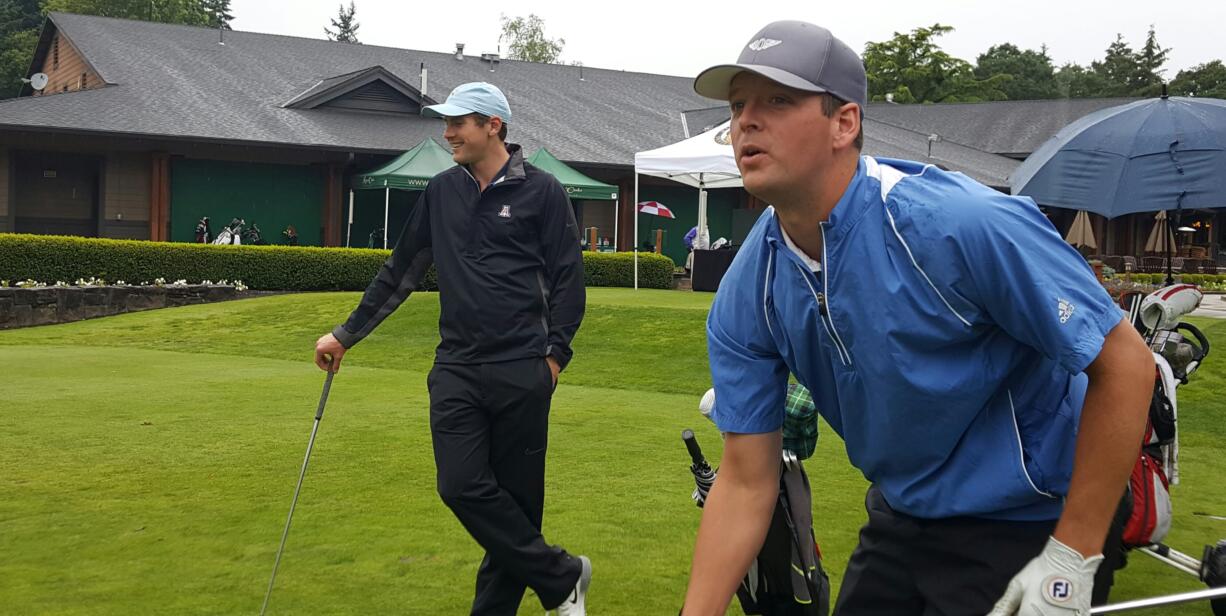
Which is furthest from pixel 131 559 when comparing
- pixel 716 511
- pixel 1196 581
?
pixel 1196 581

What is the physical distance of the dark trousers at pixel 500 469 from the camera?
5.02 metres

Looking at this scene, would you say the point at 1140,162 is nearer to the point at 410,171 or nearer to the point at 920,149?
the point at 410,171

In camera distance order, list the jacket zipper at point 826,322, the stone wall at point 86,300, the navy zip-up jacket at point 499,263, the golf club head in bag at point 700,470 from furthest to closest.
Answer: the stone wall at point 86,300, the navy zip-up jacket at point 499,263, the golf club head in bag at point 700,470, the jacket zipper at point 826,322

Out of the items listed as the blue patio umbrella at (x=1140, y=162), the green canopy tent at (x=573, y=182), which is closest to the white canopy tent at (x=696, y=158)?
the green canopy tent at (x=573, y=182)

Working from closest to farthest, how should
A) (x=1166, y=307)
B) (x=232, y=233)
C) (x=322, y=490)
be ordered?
1. (x=1166, y=307)
2. (x=322, y=490)
3. (x=232, y=233)

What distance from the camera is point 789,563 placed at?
4.28 m

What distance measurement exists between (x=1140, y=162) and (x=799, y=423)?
19.2 feet

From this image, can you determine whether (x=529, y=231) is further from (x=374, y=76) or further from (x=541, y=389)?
(x=374, y=76)

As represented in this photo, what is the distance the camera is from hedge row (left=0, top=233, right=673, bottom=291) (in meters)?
22.8

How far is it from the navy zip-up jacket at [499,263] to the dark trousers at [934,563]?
8.27 ft

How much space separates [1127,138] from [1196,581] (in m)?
3.88

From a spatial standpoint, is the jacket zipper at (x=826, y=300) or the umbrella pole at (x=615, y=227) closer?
the jacket zipper at (x=826, y=300)

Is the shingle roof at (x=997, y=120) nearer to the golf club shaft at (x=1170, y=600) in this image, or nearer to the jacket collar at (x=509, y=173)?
the jacket collar at (x=509, y=173)

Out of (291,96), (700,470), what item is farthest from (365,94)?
(700,470)
